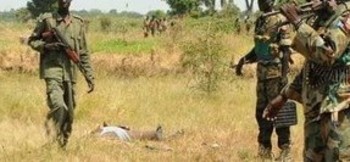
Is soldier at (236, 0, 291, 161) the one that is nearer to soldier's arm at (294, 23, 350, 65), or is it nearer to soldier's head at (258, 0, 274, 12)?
soldier's head at (258, 0, 274, 12)

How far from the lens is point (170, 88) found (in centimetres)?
1519

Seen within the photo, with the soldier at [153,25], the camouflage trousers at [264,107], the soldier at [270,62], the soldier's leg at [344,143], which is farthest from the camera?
the soldier at [153,25]

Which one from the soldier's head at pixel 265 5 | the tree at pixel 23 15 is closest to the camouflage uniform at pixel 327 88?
the soldier's head at pixel 265 5

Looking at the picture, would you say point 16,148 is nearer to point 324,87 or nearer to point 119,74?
point 324,87

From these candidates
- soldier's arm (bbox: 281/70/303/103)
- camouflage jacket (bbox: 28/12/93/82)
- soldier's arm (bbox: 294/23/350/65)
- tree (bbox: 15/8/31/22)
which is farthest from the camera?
tree (bbox: 15/8/31/22)

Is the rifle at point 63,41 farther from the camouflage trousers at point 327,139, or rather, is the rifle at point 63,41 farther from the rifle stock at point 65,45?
the camouflage trousers at point 327,139

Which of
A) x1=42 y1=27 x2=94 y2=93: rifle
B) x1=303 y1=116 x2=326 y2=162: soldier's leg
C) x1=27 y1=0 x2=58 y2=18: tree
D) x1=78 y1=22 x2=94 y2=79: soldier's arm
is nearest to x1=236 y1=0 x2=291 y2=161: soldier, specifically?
x1=78 y1=22 x2=94 y2=79: soldier's arm

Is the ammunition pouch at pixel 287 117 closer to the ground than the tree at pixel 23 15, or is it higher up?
higher up

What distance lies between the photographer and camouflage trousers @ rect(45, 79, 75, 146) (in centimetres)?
799

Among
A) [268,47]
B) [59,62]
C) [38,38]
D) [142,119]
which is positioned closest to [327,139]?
[268,47]

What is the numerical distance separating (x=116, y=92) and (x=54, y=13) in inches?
222

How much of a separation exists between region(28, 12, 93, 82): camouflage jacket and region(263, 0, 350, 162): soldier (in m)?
3.57

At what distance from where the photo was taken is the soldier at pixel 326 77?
4.66 m

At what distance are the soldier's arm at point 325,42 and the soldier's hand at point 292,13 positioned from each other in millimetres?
42
